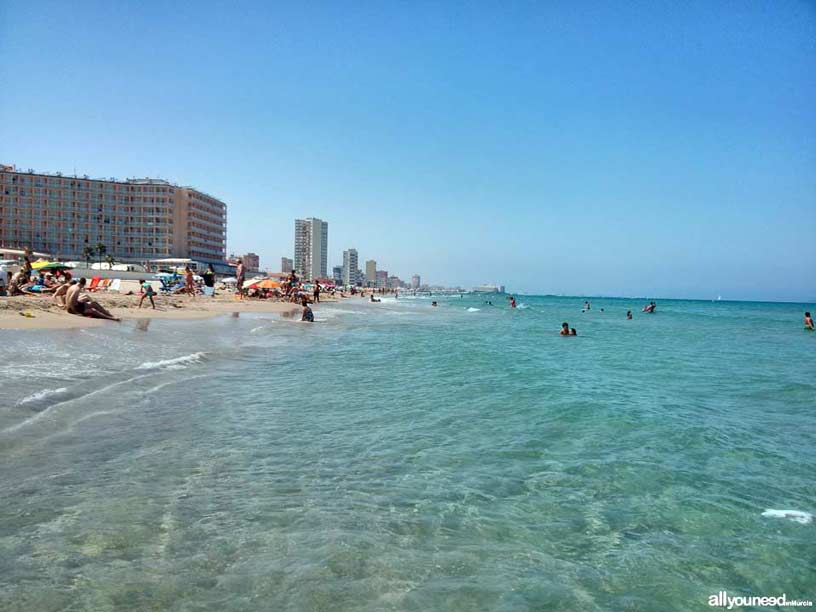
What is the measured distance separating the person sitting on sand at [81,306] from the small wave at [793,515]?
22.4m

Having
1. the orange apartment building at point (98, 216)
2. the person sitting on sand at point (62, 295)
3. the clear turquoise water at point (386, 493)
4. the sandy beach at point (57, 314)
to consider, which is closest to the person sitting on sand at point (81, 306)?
the sandy beach at point (57, 314)

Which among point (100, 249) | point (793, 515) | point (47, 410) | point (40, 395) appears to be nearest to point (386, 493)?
point (793, 515)

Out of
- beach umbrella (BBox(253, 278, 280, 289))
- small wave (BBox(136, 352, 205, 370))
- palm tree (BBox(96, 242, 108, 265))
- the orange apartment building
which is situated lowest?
small wave (BBox(136, 352, 205, 370))

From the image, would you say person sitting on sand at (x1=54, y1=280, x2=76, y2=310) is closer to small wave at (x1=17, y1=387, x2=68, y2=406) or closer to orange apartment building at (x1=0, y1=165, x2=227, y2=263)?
small wave at (x1=17, y1=387, x2=68, y2=406)

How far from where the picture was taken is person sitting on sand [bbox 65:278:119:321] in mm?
20914

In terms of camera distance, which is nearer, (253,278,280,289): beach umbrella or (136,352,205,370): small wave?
(136,352,205,370): small wave

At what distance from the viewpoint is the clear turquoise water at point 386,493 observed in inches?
138

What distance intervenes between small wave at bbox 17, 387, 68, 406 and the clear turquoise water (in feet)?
0.17

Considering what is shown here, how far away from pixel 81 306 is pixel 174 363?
→ 37.5ft

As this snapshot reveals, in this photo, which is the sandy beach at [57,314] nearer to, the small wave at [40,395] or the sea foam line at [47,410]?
the sea foam line at [47,410]

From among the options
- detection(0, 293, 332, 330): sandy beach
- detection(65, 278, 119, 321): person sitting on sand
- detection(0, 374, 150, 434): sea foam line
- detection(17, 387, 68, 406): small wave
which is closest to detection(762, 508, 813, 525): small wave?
detection(0, 374, 150, 434): sea foam line

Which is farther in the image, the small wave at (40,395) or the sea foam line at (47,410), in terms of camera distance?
the small wave at (40,395)

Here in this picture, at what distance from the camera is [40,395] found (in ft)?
26.7

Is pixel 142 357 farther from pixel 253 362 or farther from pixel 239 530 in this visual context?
pixel 239 530
